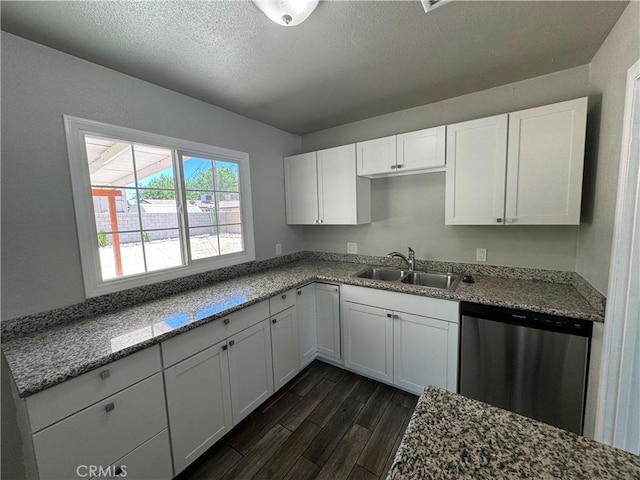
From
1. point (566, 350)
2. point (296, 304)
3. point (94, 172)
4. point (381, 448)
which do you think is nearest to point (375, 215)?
point (296, 304)

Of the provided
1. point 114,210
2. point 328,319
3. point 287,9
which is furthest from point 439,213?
point 114,210

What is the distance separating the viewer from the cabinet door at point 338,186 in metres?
2.51

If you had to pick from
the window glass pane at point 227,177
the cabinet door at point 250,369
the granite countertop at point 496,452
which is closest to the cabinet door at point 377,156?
the window glass pane at point 227,177

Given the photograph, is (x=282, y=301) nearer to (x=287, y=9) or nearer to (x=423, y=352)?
(x=423, y=352)

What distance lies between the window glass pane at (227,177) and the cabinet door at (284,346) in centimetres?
126

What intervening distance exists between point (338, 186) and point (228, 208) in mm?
1098

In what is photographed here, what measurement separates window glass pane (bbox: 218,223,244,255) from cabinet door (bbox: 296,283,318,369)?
2.52 feet

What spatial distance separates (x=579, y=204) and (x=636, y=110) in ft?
2.18

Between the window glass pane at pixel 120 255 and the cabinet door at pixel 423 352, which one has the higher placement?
the window glass pane at pixel 120 255

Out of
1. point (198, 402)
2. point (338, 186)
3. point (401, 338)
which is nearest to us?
point (198, 402)

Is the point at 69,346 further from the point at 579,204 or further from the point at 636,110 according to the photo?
the point at 579,204

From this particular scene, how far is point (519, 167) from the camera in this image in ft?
5.87

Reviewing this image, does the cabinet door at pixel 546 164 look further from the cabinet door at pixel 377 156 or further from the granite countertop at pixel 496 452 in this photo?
the granite countertop at pixel 496 452

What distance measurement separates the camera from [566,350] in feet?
4.88
